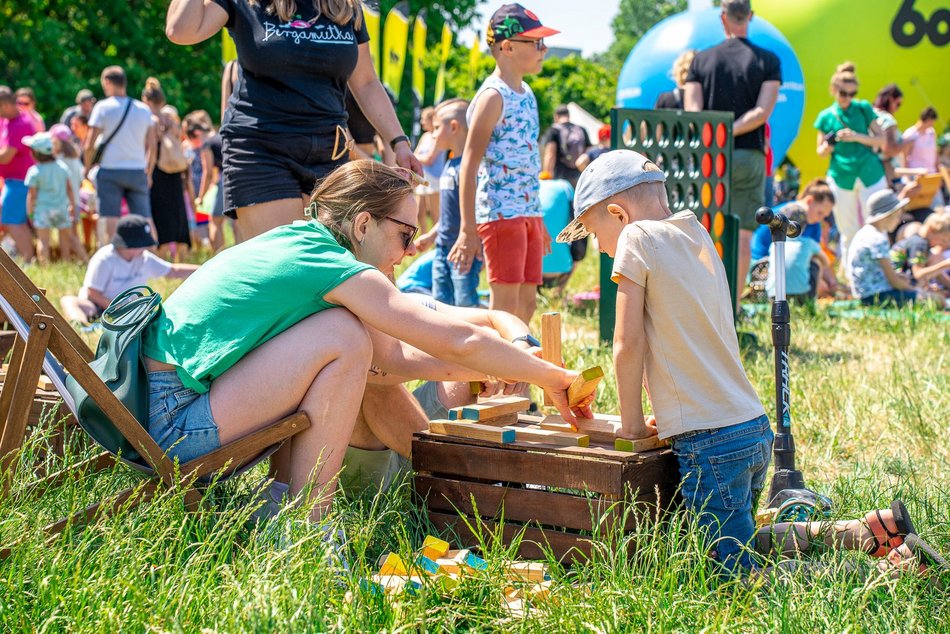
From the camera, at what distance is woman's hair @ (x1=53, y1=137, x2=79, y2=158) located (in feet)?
40.2

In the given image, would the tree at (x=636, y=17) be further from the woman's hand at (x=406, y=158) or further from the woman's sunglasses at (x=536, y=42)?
the woman's hand at (x=406, y=158)

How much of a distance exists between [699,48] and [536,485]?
31.4 ft

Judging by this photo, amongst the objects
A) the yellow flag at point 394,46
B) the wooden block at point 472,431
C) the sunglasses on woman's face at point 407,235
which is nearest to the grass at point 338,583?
the wooden block at point 472,431

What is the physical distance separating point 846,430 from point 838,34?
12.8m

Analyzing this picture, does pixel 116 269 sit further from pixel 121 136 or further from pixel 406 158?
pixel 406 158

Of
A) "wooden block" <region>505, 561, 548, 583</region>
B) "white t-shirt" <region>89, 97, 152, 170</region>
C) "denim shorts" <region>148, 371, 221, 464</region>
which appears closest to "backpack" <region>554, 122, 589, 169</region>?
"white t-shirt" <region>89, 97, 152, 170</region>

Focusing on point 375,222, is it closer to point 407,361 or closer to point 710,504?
point 407,361

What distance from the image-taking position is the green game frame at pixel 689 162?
6.28 m

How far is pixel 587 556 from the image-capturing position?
298 cm

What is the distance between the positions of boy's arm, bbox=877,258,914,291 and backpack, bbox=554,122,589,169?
3688 mm

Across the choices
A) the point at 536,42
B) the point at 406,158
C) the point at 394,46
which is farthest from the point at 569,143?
the point at 394,46

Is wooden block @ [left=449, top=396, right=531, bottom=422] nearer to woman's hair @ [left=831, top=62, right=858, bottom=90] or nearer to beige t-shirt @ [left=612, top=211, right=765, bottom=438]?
beige t-shirt @ [left=612, top=211, right=765, bottom=438]

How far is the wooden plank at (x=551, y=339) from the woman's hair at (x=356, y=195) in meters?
0.60

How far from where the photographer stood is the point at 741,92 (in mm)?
7262
